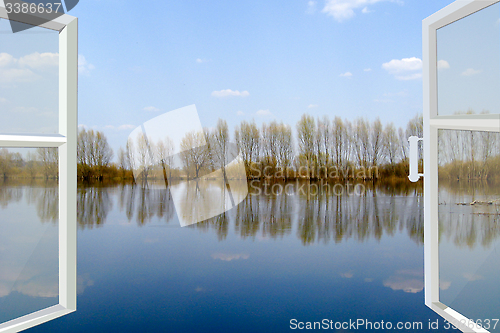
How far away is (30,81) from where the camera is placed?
63.6 inches

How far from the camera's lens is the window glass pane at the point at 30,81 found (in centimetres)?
152

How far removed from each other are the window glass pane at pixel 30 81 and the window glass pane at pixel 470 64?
2093mm

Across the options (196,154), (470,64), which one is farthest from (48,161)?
(196,154)

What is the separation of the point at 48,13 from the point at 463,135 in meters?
2.24

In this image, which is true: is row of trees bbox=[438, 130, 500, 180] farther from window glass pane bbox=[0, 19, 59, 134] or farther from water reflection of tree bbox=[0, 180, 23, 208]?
water reflection of tree bbox=[0, 180, 23, 208]

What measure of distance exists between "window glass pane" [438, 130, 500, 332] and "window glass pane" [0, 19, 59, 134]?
2168 mm

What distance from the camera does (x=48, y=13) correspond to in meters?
1.42

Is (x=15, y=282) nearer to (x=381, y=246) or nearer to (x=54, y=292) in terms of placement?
(x=54, y=292)

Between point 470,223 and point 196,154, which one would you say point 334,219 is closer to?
point 470,223

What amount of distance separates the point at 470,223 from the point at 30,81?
2573mm

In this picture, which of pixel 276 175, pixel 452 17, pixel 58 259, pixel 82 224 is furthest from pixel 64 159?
pixel 276 175

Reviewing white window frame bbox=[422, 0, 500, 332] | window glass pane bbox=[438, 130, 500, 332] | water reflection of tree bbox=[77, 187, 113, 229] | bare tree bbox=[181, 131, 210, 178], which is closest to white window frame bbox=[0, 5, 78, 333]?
white window frame bbox=[422, 0, 500, 332]

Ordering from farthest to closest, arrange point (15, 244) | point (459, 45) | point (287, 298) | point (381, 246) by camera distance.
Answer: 1. point (381, 246)
2. point (287, 298)
3. point (15, 244)
4. point (459, 45)

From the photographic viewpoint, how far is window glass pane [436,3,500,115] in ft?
4.39
